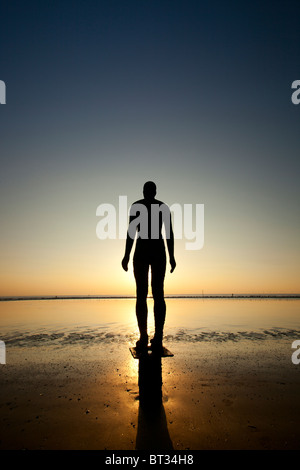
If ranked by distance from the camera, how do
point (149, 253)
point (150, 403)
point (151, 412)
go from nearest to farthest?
point (151, 412), point (150, 403), point (149, 253)

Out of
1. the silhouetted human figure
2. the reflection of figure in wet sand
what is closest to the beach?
the reflection of figure in wet sand

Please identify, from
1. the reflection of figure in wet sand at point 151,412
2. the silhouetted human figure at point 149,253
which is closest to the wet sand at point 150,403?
the reflection of figure in wet sand at point 151,412

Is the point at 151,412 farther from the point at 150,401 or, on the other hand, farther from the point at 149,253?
the point at 149,253

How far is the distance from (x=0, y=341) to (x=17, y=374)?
224 inches

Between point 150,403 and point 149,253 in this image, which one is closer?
point 150,403

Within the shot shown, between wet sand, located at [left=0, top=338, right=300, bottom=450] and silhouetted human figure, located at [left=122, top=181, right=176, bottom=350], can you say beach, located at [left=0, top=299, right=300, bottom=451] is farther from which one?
silhouetted human figure, located at [left=122, top=181, right=176, bottom=350]

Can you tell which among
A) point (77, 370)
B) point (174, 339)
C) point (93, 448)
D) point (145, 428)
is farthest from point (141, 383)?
point (174, 339)

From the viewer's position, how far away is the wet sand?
395 centimetres

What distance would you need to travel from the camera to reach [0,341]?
38.4 feet

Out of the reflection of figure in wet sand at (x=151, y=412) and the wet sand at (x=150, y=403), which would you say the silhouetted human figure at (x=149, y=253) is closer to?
the reflection of figure in wet sand at (x=151, y=412)

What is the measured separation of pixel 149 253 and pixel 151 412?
326cm

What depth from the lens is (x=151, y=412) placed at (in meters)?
4.84

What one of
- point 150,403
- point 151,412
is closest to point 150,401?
point 150,403

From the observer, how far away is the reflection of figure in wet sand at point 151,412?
387cm
